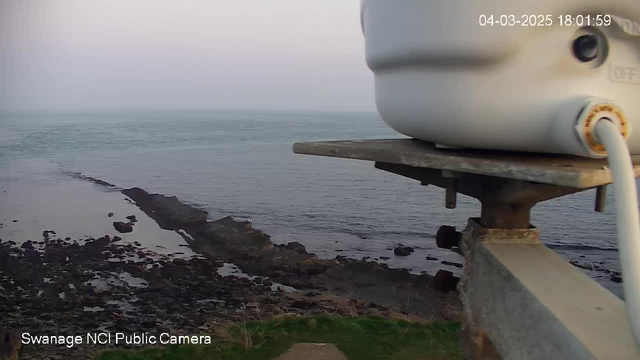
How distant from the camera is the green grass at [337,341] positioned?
742 centimetres

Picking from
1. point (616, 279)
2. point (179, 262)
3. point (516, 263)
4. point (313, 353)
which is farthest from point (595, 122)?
point (616, 279)

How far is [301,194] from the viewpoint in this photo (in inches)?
1348

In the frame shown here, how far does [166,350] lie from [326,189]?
27.7m

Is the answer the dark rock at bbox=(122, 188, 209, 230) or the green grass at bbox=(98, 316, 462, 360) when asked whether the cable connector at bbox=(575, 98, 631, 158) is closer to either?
the green grass at bbox=(98, 316, 462, 360)

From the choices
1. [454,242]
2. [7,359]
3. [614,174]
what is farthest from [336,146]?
[7,359]

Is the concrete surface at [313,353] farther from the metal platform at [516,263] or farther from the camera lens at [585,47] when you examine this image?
the camera lens at [585,47]

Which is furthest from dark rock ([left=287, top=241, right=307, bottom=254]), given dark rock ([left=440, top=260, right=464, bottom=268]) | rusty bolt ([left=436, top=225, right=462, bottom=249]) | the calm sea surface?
rusty bolt ([left=436, top=225, right=462, bottom=249])

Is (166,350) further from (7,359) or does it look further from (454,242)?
(454,242)

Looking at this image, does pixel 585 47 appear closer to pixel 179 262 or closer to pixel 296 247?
pixel 179 262

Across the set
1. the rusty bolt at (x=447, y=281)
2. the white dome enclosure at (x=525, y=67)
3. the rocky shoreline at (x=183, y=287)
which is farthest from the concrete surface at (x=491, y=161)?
the rocky shoreline at (x=183, y=287)

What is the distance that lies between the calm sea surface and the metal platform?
14.9 m

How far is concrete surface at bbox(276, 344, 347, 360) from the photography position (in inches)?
273

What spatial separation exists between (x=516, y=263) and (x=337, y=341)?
500 centimetres

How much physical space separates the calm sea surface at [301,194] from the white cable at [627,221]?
53.2ft
